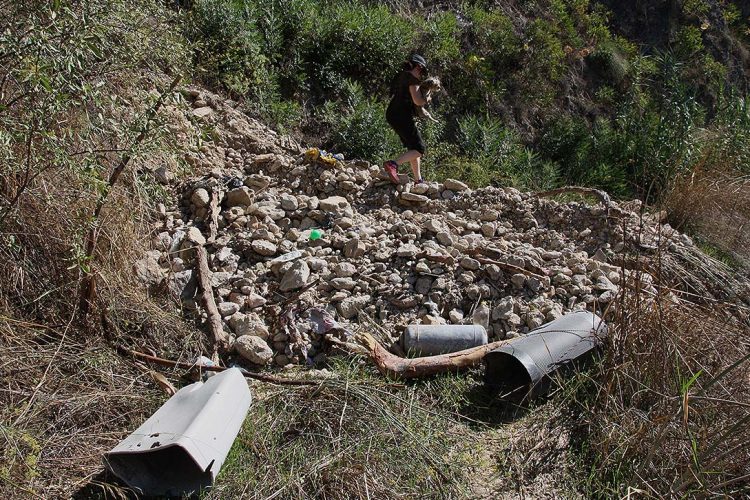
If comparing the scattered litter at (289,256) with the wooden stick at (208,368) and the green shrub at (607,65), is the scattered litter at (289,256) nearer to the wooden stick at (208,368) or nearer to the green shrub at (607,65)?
the wooden stick at (208,368)

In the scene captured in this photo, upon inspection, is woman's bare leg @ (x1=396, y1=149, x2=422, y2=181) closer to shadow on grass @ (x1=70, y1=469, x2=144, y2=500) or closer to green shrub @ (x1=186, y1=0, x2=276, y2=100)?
green shrub @ (x1=186, y1=0, x2=276, y2=100)

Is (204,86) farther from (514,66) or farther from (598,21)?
(598,21)

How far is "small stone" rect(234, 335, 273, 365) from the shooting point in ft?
12.6

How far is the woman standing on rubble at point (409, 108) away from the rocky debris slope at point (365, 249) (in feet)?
1.32

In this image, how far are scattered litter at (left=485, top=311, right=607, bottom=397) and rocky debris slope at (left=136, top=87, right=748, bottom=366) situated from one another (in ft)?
0.82

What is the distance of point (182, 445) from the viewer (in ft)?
8.94

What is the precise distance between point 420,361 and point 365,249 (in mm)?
1098

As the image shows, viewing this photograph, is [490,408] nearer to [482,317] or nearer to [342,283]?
[482,317]

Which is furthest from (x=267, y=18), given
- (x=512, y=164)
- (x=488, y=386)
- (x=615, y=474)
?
(x=615, y=474)

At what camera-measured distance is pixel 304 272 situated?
4289mm

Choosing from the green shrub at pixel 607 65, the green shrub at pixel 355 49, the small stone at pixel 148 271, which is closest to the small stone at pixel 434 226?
the small stone at pixel 148 271

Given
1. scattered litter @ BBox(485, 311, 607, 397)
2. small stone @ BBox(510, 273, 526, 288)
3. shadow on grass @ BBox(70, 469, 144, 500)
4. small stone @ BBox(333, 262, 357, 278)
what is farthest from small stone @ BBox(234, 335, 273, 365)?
small stone @ BBox(510, 273, 526, 288)

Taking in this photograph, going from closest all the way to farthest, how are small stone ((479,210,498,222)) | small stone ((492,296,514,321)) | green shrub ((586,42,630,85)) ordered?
small stone ((492,296,514,321)), small stone ((479,210,498,222)), green shrub ((586,42,630,85))

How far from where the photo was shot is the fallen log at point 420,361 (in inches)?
145
